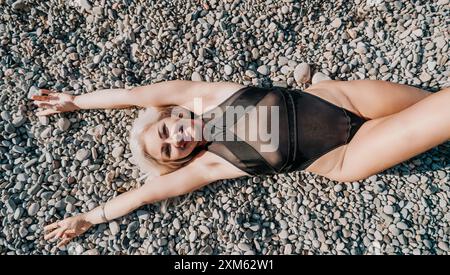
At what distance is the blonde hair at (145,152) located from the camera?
10.8ft

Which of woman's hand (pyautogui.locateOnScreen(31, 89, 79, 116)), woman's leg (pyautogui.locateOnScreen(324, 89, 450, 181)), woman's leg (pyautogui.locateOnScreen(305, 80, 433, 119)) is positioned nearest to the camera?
woman's leg (pyautogui.locateOnScreen(324, 89, 450, 181))

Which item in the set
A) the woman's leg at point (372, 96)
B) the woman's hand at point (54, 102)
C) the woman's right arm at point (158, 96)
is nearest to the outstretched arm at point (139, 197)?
the woman's right arm at point (158, 96)

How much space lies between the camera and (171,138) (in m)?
3.18

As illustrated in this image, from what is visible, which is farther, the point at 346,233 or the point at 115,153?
the point at 115,153

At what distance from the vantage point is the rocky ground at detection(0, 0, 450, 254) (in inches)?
136

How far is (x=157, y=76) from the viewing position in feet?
12.6

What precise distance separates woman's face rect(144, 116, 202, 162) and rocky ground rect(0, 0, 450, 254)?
53cm

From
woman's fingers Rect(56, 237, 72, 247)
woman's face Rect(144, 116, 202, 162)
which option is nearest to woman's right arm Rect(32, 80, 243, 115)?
woman's face Rect(144, 116, 202, 162)

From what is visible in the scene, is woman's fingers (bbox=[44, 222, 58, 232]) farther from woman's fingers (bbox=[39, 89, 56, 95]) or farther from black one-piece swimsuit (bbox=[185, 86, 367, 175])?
black one-piece swimsuit (bbox=[185, 86, 367, 175])

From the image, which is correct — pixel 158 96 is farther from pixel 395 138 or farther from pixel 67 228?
pixel 395 138

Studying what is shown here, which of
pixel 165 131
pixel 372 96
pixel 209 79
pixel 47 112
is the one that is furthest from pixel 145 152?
pixel 372 96
